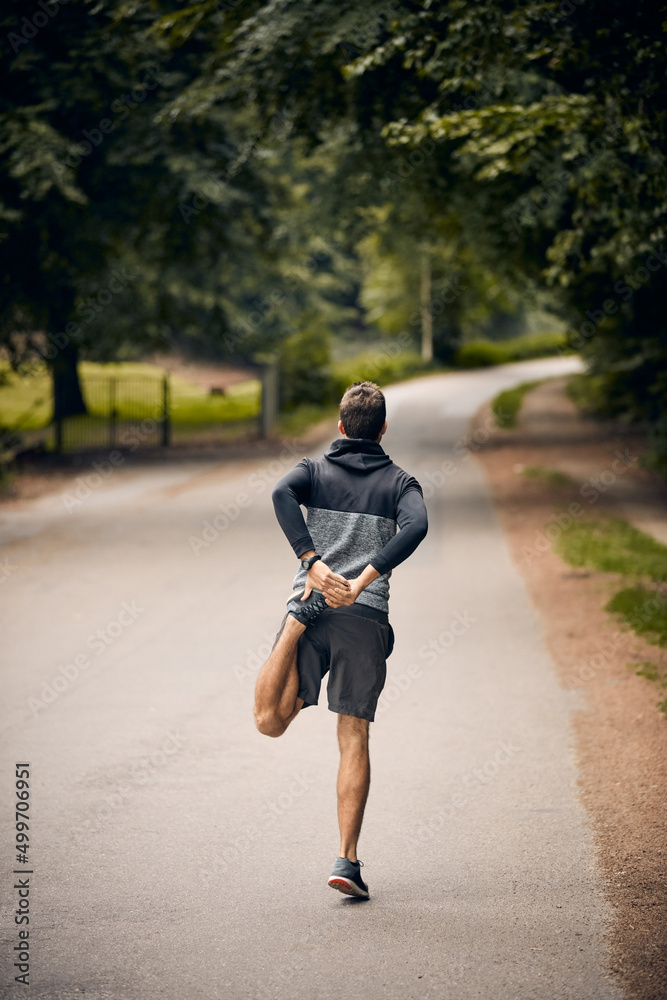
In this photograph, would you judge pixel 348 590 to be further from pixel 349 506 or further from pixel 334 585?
pixel 349 506

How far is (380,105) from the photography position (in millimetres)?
11188

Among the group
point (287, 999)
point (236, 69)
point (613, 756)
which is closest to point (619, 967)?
point (287, 999)

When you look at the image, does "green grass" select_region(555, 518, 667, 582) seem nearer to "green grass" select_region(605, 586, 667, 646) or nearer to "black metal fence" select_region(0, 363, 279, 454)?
"green grass" select_region(605, 586, 667, 646)

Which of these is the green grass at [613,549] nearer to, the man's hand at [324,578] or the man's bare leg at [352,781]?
the man's bare leg at [352,781]

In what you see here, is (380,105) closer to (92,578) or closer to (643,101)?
(643,101)

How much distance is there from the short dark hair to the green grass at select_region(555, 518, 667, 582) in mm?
6365

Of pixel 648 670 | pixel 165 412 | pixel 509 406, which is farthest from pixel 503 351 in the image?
pixel 648 670

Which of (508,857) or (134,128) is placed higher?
(134,128)

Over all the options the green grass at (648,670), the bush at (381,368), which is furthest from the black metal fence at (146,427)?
the green grass at (648,670)

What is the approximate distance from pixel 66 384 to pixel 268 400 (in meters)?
5.21

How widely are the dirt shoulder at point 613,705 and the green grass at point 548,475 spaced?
57 mm

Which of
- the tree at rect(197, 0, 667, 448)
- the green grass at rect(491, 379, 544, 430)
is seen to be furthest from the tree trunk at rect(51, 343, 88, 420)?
the green grass at rect(491, 379, 544, 430)

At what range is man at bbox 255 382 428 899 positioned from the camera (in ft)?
12.6

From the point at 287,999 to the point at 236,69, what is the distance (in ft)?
31.5
